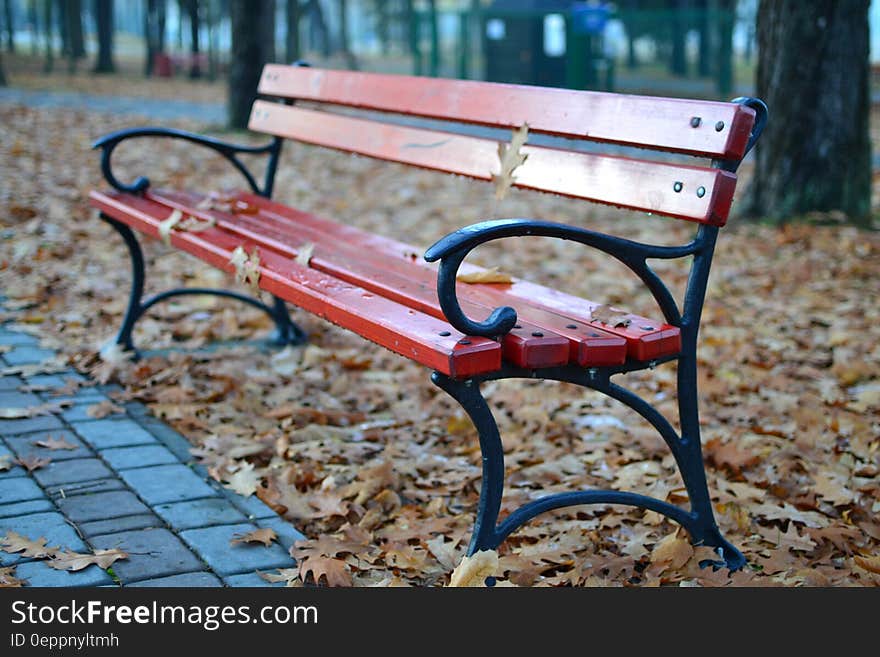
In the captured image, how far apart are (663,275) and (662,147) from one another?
3.27 meters

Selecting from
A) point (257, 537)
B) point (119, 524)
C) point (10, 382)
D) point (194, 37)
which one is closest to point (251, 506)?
point (257, 537)

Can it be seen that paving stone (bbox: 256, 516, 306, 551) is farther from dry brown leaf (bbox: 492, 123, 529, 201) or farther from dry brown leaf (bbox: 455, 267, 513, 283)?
dry brown leaf (bbox: 492, 123, 529, 201)

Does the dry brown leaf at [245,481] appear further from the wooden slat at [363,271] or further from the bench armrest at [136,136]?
the bench armrest at [136,136]

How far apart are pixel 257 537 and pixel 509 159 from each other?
134 cm

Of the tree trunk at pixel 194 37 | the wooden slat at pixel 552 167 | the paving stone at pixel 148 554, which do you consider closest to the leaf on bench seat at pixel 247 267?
the wooden slat at pixel 552 167

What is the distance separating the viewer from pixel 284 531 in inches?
114

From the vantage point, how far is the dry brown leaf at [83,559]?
256 centimetres

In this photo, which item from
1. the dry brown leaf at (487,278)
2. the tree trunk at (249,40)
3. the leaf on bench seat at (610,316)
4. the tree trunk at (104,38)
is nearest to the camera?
the leaf on bench seat at (610,316)

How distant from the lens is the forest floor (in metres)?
2.82

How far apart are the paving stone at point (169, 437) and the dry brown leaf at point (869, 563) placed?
1949 millimetres

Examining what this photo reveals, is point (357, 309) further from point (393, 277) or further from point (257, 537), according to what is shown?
point (257, 537)

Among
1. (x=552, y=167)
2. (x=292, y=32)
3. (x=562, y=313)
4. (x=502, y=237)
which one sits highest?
(x=292, y=32)
